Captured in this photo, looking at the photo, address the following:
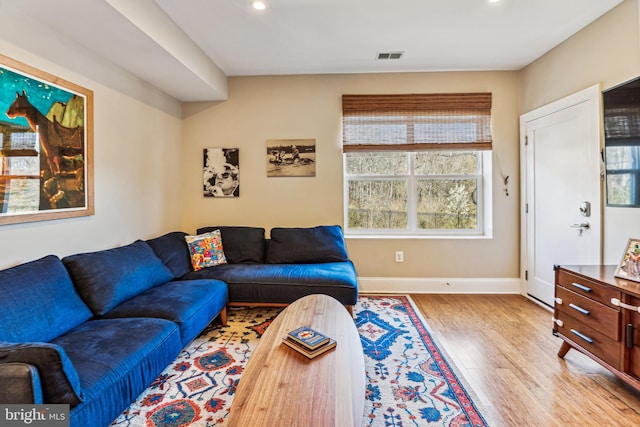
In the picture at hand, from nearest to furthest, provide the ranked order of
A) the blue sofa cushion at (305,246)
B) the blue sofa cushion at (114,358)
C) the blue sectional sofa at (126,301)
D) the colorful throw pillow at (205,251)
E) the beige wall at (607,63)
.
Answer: the blue sectional sofa at (126,301), the blue sofa cushion at (114,358), the beige wall at (607,63), the colorful throw pillow at (205,251), the blue sofa cushion at (305,246)

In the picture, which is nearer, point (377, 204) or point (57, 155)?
point (57, 155)

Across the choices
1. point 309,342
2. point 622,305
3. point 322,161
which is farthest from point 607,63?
point 309,342

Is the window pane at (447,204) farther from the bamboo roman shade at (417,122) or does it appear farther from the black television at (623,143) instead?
the black television at (623,143)

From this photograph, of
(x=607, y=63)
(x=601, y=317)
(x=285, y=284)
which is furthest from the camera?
(x=285, y=284)

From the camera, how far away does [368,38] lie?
2.83 m

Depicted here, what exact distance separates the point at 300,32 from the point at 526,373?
3.13 metres

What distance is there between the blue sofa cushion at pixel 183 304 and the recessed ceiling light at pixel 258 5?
2.21m

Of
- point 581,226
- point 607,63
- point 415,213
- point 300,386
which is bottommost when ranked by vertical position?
point 300,386

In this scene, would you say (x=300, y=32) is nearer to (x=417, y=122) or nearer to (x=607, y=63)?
(x=417, y=122)

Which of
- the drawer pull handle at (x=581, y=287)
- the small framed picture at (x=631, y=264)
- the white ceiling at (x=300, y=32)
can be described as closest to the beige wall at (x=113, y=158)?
the white ceiling at (x=300, y=32)

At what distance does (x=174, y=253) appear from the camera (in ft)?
9.61

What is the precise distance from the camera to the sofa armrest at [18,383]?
1095 millimetres

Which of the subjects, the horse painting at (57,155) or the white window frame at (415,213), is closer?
the horse painting at (57,155)

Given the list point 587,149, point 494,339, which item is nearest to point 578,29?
point 587,149
